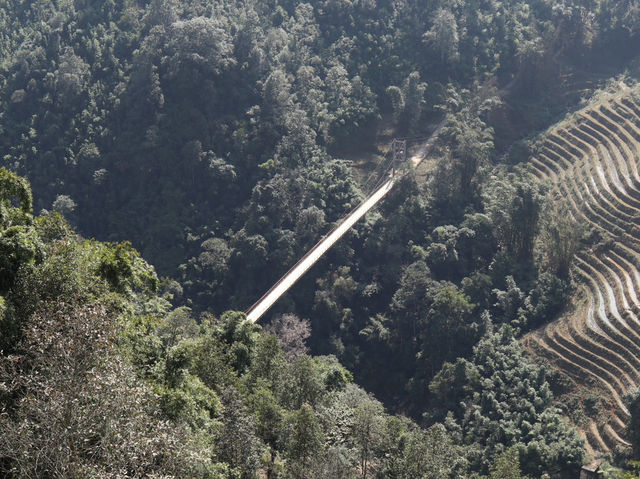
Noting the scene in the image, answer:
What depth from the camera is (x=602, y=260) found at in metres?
43.6

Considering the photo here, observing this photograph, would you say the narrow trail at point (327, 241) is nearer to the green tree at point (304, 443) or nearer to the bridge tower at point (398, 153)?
the bridge tower at point (398, 153)

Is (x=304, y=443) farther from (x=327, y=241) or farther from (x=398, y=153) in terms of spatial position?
(x=398, y=153)

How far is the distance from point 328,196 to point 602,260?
20.5 m

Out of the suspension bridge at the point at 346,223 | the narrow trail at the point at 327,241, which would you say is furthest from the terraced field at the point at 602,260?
the suspension bridge at the point at 346,223

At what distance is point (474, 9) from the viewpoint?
6397 cm

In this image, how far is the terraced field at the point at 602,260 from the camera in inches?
1428

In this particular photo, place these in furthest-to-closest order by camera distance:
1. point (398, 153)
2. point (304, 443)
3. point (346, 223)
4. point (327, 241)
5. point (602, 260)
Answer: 1. point (398, 153)
2. point (346, 223)
3. point (327, 241)
4. point (602, 260)
5. point (304, 443)

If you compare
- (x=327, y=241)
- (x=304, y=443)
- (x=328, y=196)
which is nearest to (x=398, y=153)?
(x=328, y=196)

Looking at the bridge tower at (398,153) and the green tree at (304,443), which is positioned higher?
the bridge tower at (398,153)

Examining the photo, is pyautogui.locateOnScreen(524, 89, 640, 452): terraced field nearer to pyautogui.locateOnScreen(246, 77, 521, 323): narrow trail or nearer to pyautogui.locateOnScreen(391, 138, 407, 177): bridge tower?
pyautogui.locateOnScreen(246, 77, 521, 323): narrow trail

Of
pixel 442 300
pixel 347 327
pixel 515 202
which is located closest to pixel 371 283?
pixel 347 327

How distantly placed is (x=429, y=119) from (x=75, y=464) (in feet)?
170

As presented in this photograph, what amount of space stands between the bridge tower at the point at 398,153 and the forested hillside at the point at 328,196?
123cm

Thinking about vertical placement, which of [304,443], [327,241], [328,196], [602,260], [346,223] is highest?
[602,260]
